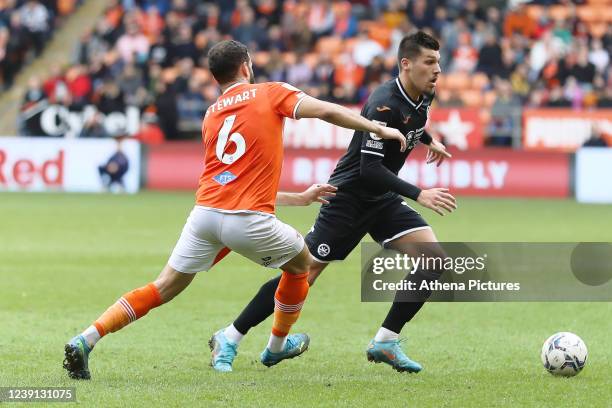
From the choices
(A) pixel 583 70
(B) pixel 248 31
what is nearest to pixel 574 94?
(A) pixel 583 70

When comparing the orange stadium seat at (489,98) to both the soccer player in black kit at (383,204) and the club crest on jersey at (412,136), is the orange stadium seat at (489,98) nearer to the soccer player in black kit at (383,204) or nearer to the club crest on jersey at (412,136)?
the soccer player in black kit at (383,204)

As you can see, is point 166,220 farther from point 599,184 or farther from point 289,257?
point 289,257

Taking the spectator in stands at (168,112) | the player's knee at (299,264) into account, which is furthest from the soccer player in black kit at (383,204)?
the spectator in stands at (168,112)

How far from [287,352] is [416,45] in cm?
219

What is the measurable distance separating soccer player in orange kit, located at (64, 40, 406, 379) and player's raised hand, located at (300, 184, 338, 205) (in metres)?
0.44

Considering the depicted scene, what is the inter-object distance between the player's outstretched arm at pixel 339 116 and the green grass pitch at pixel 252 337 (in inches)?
59.9

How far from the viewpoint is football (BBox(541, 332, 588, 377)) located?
7477mm

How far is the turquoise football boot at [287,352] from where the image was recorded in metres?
7.86

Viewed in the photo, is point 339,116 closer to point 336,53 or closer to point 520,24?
point 336,53

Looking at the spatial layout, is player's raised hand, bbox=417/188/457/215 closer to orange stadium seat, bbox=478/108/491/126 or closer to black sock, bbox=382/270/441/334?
black sock, bbox=382/270/441/334

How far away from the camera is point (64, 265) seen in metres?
13.3

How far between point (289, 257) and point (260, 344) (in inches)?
68.8

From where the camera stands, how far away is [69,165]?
24375 mm

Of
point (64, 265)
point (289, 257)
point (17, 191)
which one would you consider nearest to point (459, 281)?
point (289, 257)
